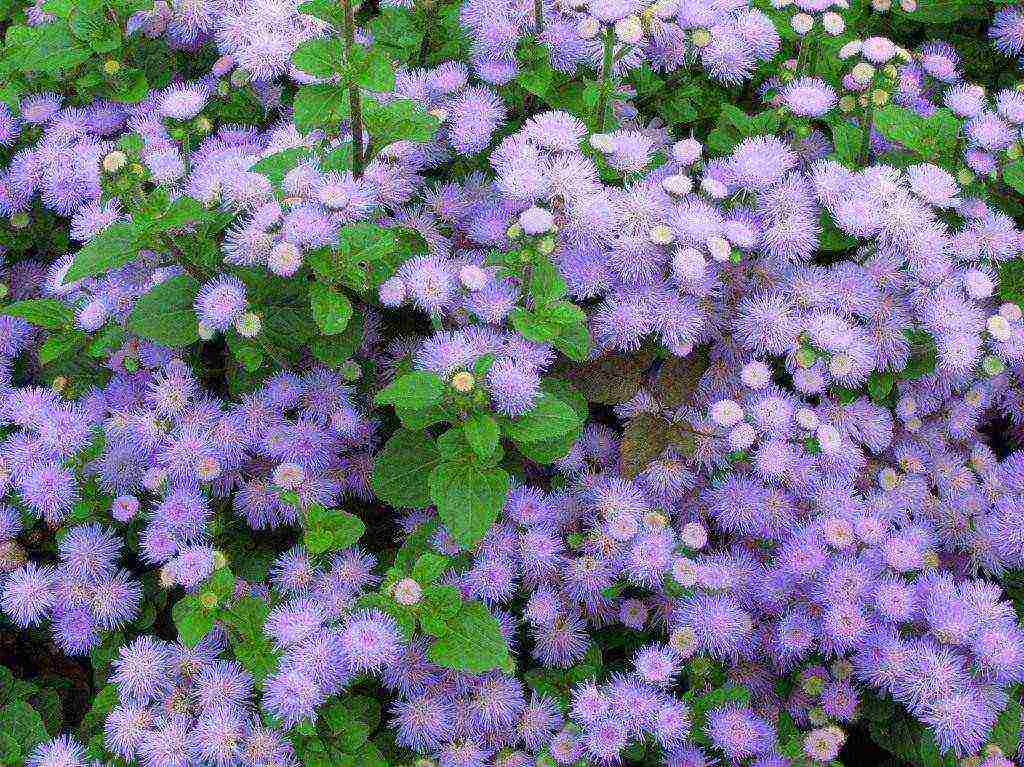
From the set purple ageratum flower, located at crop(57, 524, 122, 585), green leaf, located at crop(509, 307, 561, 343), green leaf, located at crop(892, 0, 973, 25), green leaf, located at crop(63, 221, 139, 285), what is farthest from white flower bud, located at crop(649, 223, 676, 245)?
purple ageratum flower, located at crop(57, 524, 122, 585)

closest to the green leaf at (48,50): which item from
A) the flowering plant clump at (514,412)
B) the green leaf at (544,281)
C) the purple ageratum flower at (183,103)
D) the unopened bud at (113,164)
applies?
the flowering plant clump at (514,412)

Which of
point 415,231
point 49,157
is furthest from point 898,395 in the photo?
point 49,157

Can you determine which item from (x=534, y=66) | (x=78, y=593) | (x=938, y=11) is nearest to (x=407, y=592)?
(x=78, y=593)

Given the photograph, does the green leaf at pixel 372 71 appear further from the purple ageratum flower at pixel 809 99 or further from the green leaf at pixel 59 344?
the purple ageratum flower at pixel 809 99

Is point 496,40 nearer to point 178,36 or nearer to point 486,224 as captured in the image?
point 486,224

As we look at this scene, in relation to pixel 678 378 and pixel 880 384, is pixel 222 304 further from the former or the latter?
pixel 880 384
